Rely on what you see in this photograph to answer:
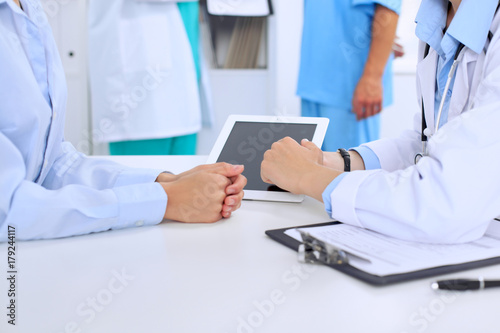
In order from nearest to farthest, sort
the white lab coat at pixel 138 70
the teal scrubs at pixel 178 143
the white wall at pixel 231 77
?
the white lab coat at pixel 138 70, the teal scrubs at pixel 178 143, the white wall at pixel 231 77

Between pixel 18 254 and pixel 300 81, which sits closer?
pixel 18 254

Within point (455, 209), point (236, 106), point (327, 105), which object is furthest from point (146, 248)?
point (236, 106)

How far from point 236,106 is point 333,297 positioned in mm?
2167

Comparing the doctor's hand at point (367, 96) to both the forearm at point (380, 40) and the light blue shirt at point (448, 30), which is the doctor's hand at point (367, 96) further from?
the light blue shirt at point (448, 30)

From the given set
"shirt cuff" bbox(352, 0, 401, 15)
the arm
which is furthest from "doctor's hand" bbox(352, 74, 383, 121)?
"shirt cuff" bbox(352, 0, 401, 15)

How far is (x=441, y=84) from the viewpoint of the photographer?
1028 millimetres

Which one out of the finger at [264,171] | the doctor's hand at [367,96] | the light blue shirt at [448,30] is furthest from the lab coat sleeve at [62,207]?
the doctor's hand at [367,96]

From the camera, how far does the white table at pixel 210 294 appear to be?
53 cm

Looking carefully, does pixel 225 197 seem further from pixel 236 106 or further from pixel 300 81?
pixel 236 106

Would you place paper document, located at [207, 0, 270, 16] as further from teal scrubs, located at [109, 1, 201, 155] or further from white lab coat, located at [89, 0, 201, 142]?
white lab coat, located at [89, 0, 201, 142]

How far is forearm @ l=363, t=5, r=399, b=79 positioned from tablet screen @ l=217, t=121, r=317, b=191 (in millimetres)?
878

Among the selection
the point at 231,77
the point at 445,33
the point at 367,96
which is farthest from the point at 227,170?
the point at 231,77

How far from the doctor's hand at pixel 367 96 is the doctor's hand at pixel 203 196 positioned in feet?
3.69

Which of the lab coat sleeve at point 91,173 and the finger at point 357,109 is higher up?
the finger at point 357,109
